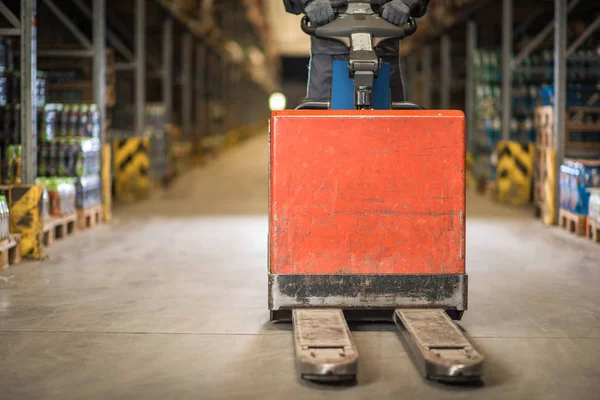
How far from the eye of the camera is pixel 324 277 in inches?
177

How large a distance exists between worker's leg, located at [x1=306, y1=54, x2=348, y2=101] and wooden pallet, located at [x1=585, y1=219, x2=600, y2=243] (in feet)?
13.3

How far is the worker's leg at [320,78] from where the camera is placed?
519 centimetres

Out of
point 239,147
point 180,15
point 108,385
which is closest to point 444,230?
point 108,385

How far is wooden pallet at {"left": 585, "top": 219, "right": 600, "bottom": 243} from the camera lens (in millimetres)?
8262

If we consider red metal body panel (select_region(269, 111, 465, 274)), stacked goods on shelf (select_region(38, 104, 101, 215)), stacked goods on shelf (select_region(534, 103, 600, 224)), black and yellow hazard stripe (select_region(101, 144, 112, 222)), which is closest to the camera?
red metal body panel (select_region(269, 111, 465, 274))

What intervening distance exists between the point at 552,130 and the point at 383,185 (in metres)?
6.15

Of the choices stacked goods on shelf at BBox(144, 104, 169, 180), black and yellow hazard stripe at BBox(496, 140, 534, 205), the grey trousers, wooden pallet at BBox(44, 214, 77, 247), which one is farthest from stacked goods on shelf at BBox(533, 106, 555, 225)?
stacked goods on shelf at BBox(144, 104, 169, 180)

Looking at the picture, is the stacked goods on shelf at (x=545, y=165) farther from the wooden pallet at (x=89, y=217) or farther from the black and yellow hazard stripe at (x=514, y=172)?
the wooden pallet at (x=89, y=217)

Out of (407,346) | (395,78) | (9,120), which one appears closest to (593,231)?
(395,78)

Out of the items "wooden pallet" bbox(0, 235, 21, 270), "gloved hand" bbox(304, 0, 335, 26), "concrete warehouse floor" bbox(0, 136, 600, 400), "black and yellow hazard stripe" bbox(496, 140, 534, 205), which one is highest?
"gloved hand" bbox(304, 0, 335, 26)

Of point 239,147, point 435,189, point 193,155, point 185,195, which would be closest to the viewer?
point 435,189

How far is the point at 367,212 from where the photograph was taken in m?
4.46

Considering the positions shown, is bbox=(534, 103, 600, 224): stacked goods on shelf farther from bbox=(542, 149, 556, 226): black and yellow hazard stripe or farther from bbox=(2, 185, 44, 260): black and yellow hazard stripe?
bbox=(2, 185, 44, 260): black and yellow hazard stripe

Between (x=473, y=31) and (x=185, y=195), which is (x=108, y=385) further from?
(x=473, y=31)
